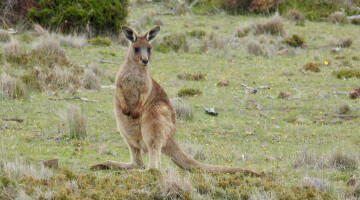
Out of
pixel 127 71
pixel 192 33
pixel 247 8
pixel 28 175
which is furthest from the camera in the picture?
pixel 247 8

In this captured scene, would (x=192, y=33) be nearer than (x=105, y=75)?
No

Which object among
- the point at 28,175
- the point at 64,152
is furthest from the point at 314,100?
the point at 28,175

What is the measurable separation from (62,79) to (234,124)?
453cm

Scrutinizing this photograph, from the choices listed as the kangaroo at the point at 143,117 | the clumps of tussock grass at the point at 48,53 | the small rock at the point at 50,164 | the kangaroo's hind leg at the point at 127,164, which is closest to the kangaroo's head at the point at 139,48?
the kangaroo at the point at 143,117

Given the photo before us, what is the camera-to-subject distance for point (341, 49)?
17688mm

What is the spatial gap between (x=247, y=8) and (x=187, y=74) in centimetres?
1122

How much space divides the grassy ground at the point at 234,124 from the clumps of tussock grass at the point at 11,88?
0.63 feet

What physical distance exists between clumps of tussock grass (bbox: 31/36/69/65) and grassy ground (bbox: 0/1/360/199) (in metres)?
0.47

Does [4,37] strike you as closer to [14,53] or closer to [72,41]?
[72,41]

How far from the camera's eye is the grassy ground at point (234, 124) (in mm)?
6246

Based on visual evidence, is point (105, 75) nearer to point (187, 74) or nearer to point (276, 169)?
point (187, 74)

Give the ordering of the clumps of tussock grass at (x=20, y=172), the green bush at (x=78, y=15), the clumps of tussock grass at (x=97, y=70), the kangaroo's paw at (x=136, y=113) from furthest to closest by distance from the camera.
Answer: the green bush at (x=78, y=15), the clumps of tussock grass at (x=97, y=70), the kangaroo's paw at (x=136, y=113), the clumps of tussock grass at (x=20, y=172)

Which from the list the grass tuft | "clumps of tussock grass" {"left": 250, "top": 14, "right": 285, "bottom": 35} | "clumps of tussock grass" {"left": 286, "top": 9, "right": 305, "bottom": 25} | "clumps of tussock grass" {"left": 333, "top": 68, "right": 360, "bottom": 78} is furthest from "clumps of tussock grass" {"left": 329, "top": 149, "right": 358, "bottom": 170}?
"clumps of tussock grass" {"left": 286, "top": 9, "right": 305, "bottom": 25}

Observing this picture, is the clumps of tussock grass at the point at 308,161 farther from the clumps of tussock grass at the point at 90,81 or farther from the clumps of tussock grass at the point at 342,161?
the clumps of tussock grass at the point at 90,81
